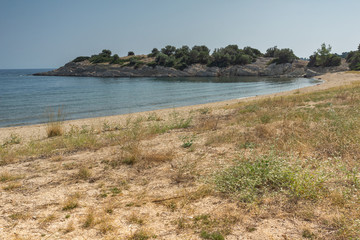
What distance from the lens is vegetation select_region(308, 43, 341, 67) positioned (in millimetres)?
81631

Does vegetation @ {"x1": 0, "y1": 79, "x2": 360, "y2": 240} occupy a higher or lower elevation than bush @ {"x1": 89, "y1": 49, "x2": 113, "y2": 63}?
Result: lower

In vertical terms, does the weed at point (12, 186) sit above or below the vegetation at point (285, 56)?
below

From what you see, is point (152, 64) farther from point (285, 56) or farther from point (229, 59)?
point (285, 56)

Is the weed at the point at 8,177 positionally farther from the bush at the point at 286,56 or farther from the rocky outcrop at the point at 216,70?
the bush at the point at 286,56

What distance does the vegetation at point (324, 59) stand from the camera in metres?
81.6

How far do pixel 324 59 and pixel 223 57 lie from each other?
3506cm

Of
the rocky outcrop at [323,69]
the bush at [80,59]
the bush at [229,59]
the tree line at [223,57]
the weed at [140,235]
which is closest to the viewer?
the weed at [140,235]

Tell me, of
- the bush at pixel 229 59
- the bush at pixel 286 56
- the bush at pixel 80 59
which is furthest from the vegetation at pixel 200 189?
the bush at pixel 80 59

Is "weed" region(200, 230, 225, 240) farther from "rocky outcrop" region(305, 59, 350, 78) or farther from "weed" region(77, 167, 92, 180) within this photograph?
"rocky outcrop" region(305, 59, 350, 78)

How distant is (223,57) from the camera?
94.1 m

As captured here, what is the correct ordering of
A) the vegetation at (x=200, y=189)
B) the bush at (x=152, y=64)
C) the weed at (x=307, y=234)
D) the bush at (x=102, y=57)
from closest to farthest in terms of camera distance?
the weed at (x=307, y=234)
the vegetation at (x=200, y=189)
the bush at (x=152, y=64)
the bush at (x=102, y=57)

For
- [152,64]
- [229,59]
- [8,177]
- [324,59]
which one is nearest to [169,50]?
[152,64]

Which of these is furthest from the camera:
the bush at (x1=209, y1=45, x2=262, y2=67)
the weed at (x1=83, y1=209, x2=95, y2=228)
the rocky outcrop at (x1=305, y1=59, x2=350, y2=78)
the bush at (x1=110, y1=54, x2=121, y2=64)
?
the bush at (x1=110, y1=54, x2=121, y2=64)

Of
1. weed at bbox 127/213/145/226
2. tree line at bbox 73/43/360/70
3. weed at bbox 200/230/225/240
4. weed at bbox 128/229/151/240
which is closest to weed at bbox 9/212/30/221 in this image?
weed at bbox 127/213/145/226
